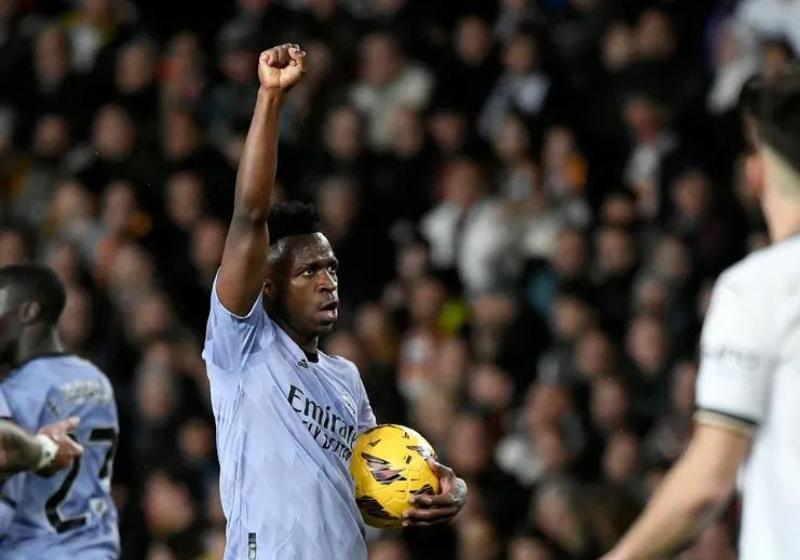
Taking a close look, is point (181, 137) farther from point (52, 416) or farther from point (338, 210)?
point (52, 416)

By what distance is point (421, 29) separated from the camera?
39.9ft

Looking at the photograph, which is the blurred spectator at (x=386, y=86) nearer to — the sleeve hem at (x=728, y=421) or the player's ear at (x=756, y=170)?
the player's ear at (x=756, y=170)

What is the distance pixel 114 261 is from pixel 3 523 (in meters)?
5.54

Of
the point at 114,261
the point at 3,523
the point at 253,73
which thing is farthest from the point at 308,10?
the point at 3,523

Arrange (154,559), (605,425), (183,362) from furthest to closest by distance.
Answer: (183,362), (154,559), (605,425)

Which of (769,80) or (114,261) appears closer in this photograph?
(769,80)

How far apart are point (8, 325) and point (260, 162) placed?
2.29m

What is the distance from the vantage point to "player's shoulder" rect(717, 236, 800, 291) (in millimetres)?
3502

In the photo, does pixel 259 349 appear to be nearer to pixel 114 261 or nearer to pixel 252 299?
pixel 252 299

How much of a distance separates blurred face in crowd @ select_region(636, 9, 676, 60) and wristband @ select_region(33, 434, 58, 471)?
6.10 meters

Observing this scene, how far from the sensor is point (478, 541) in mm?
9062

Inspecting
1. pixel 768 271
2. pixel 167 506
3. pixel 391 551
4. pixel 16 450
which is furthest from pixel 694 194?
pixel 768 271

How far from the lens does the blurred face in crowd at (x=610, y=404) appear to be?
9.34 meters

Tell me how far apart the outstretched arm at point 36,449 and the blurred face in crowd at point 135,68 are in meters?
7.40
